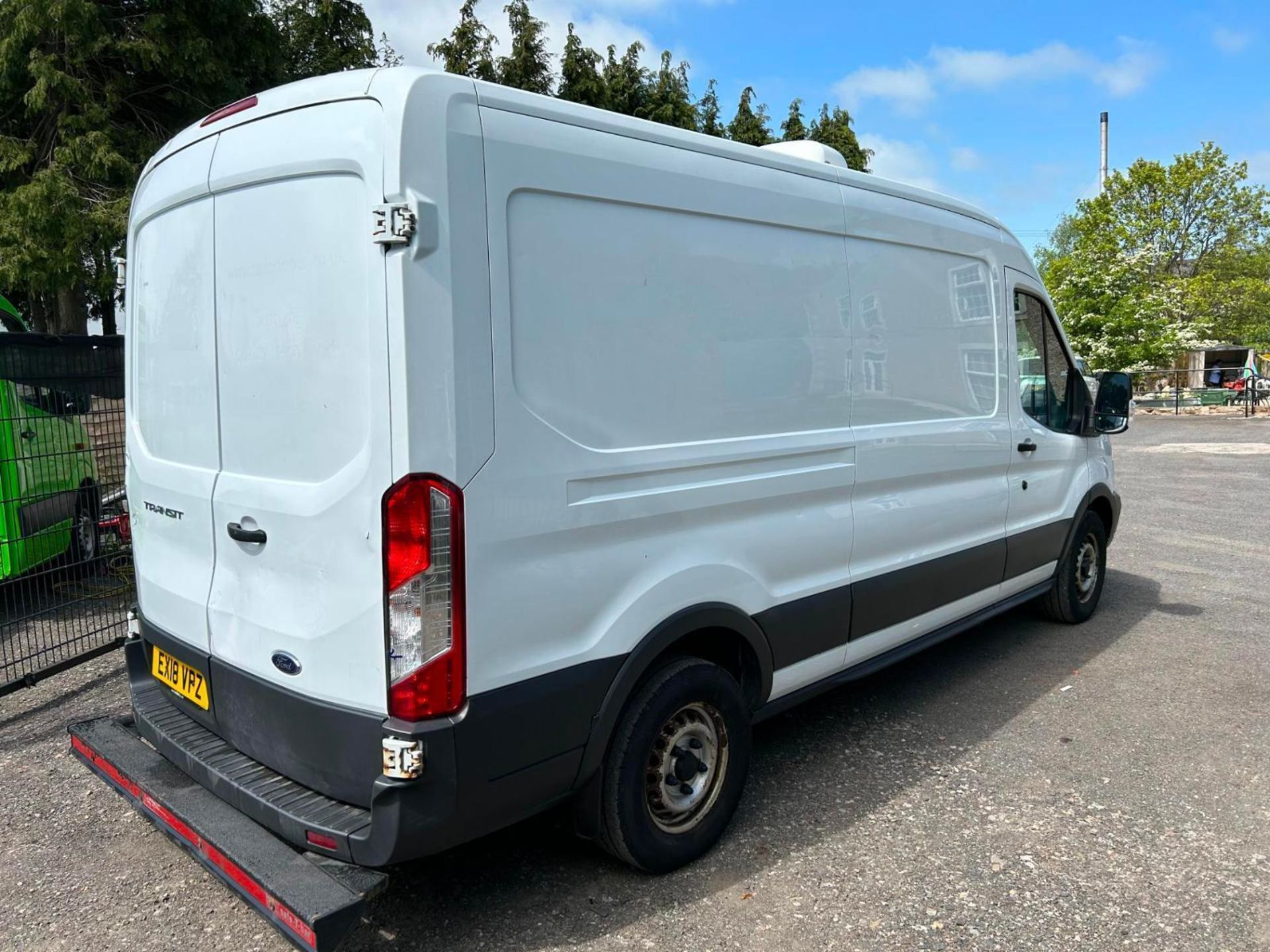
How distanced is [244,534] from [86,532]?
3.42 m

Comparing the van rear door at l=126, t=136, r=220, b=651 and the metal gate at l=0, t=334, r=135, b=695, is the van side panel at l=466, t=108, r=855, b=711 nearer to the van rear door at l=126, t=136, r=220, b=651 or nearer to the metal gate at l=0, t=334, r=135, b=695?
the van rear door at l=126, t=136, r=220, b=651

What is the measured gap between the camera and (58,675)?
5133mm

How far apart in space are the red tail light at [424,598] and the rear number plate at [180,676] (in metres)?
0.99

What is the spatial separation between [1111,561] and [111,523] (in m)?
7.70

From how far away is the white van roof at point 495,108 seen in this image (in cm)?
236

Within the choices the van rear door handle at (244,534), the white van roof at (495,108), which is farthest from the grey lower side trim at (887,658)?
the white van roof at (495,108)

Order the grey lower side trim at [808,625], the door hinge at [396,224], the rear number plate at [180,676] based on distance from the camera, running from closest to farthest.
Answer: the door hinge at [396,224]
the rear number plate at [180,676]
the grey lower side trim at [808,625]

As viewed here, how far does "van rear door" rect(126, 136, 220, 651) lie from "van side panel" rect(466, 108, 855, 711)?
1.04 metres

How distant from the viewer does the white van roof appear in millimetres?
2363

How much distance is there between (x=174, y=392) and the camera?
308 cm

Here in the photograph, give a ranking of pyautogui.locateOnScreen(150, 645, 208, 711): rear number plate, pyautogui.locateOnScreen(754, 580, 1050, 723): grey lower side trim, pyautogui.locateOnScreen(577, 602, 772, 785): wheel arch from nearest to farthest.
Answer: pyautogui.locateOnScreen(577, 602, 772, 785): wheel arch
pyautogui.locateOnScreen(150, 645, 208, 711): rear number plate
pyautogui.locateOnScreen(754, 580, 1050, 723): grey lower side trim

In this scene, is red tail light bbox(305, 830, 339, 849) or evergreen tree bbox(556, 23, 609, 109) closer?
red tail light bbox(305, 830, 339, 849)

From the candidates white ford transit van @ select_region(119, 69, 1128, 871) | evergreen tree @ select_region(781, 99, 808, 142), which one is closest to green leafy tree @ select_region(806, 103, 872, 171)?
evergreen tree @ select_region(781, 99, 808, 142)

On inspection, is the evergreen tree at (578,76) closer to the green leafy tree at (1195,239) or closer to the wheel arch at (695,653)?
the wheel arch at (695,653)
